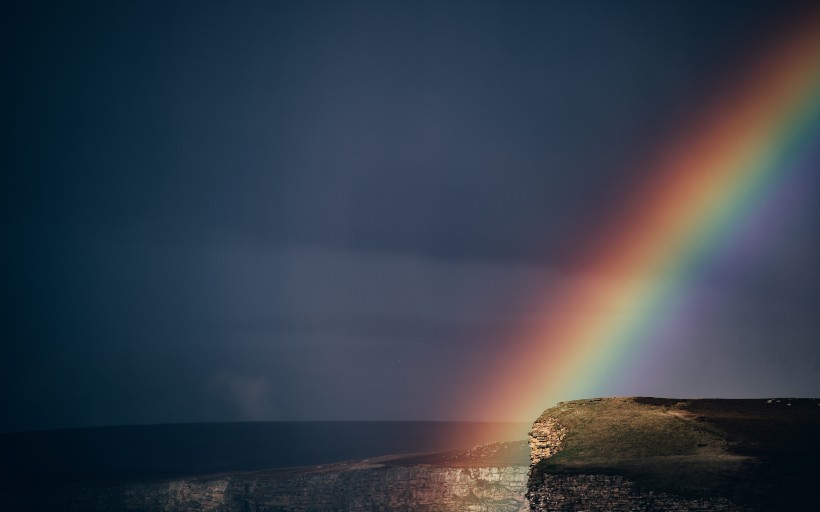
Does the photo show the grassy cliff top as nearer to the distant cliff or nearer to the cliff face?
the distant cliff

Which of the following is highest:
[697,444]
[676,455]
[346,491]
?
[697,444]

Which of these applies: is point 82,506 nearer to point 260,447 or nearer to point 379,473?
point 379,473

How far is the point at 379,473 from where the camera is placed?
6919cm

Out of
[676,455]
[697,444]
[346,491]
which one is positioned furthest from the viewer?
[346,491]

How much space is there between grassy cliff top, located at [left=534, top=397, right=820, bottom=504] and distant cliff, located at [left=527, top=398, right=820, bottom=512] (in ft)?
0.16

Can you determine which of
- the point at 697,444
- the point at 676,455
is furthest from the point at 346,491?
the point at 676,455

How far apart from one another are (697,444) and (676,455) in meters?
2.30

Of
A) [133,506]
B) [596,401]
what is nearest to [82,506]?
[133,506]

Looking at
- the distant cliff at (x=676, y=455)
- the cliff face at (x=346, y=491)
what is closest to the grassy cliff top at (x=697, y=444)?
the distant cliff at (x=676, y=455)

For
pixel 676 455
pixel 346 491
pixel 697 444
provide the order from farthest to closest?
pixel 346 491
pixel 697 444
pixel 676 455

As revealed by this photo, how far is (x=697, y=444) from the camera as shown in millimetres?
33000

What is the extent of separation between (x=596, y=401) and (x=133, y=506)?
198ft

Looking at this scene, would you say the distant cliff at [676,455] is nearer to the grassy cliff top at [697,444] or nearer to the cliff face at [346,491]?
the grassy cliff top at [697,444]

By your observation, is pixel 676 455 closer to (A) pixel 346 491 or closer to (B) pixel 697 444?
(B) pixel 697 444
